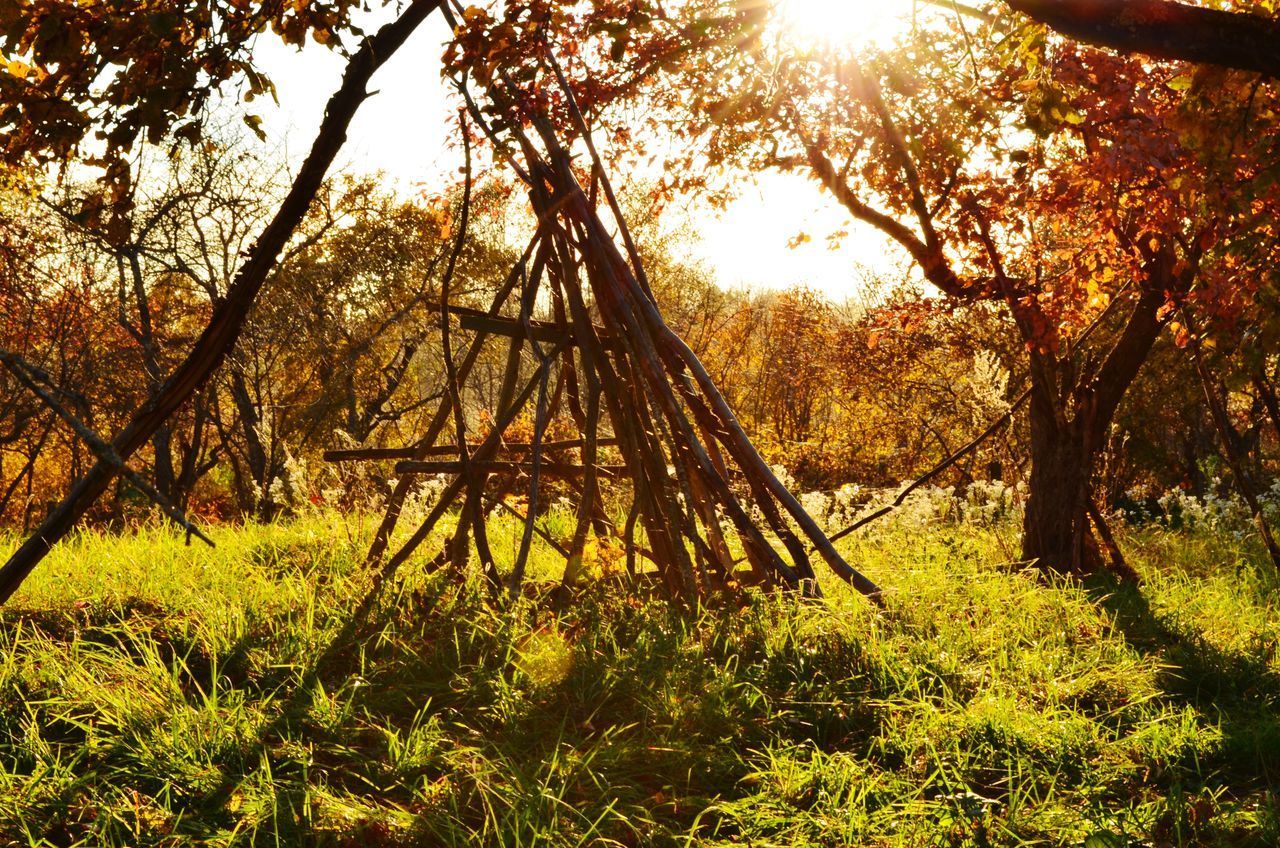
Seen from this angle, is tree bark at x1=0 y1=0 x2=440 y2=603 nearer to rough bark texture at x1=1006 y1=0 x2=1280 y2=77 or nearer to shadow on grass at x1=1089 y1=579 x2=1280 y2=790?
rough bark texture at x1=1006 y1=0 x2=1280 y2=77

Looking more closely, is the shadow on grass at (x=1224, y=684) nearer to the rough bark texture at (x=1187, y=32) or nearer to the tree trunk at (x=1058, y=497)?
the tree trunk at (x=1058, y=497)

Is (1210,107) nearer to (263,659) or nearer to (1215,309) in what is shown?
(1215,309)

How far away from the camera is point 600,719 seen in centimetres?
316

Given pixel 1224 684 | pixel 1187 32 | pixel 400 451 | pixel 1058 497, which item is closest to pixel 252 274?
pixel 400 451

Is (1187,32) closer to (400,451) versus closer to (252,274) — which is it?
(252,274)

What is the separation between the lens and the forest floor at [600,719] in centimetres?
257

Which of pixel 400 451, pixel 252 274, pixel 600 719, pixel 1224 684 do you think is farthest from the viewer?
pixel 400 451

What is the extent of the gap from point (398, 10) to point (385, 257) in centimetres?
1373

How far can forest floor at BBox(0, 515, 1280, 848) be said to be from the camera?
2574mm

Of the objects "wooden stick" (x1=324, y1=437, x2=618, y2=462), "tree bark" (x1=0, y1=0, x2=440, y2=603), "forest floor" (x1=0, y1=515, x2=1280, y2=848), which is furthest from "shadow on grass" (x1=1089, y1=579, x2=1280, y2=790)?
"tree bark" (x1=0, y1=0, x2=440, y2=603)

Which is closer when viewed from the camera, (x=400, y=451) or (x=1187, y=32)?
(x=1187, y=32)

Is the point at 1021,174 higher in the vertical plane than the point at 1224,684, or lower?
higher

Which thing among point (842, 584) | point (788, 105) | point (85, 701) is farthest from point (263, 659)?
point (788, 105)

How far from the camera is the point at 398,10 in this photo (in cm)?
300
